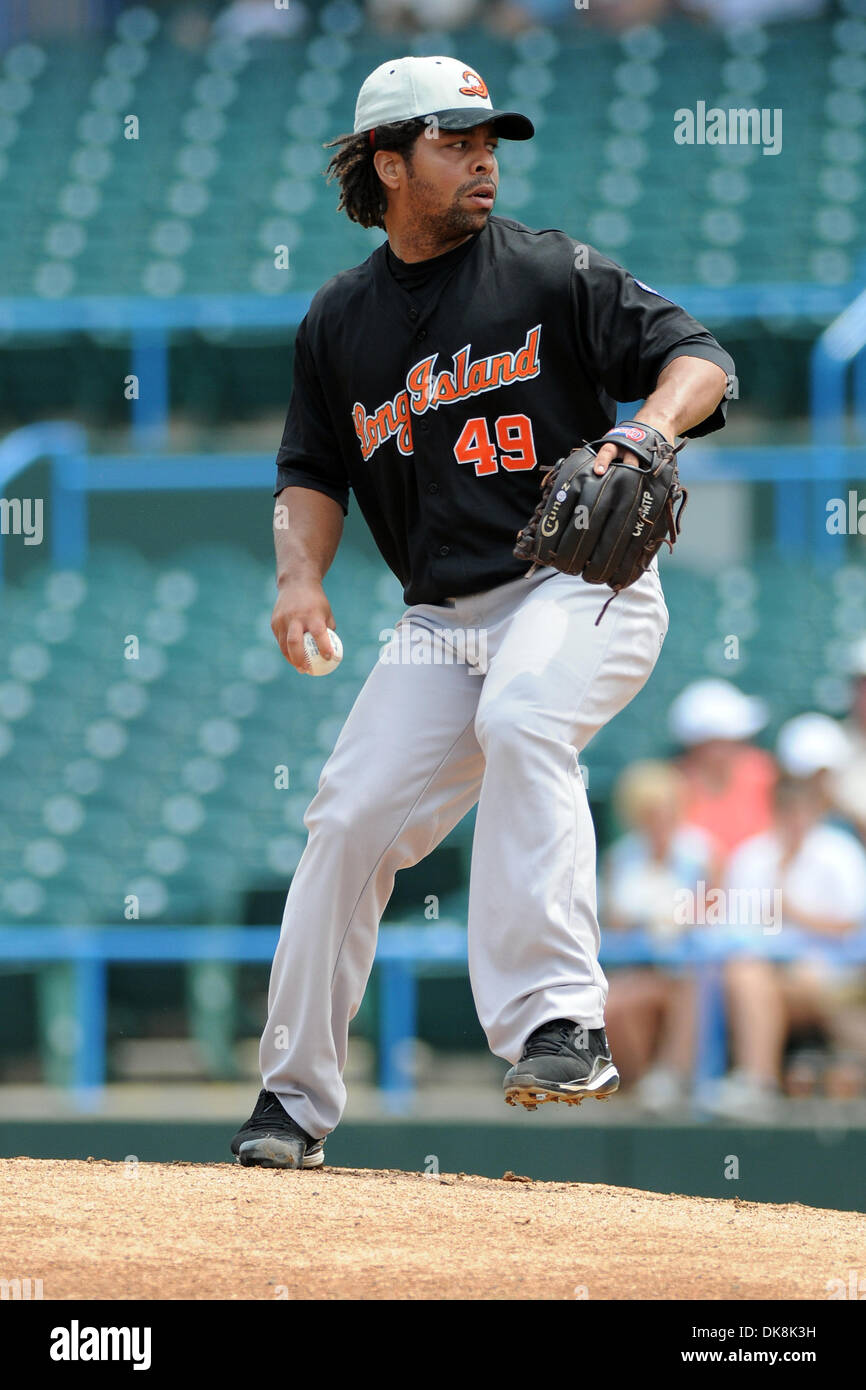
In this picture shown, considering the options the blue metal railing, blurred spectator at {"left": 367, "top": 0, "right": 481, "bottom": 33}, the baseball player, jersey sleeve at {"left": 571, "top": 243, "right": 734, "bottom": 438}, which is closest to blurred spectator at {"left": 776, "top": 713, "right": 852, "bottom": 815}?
the blue metal railing

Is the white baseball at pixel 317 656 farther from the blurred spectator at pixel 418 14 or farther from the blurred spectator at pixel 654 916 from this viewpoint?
the blurred spectator at pixel 418 14

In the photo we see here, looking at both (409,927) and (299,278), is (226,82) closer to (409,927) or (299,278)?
(299,278)

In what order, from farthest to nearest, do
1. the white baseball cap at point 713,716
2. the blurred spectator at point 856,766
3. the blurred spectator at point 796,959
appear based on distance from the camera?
1. the white baseball cap at point 713,716
2. the blurred spectator at point 856,766
3. the blurred spectator at point 796,959

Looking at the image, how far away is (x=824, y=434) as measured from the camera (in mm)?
6207

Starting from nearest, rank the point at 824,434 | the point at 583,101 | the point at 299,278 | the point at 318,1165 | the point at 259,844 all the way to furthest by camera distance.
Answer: the point at 318,1165 < the point at 259,844 < the point at 824,434 < the point at 299,278 < the point at 583,101

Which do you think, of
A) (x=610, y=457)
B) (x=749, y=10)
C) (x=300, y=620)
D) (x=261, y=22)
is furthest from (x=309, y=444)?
(x=261, y=22)

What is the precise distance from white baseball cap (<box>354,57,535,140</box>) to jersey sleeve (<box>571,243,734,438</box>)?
27 cm

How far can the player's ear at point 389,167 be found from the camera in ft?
9.43

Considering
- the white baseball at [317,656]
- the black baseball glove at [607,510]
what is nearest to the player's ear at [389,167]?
the black baseball glove at [607,510]

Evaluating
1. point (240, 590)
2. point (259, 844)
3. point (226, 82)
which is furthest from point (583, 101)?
point (259, 844)

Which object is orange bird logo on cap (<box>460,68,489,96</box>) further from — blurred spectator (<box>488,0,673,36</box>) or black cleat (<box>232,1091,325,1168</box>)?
blurred spectator (<box>488,0,673,36</box>)

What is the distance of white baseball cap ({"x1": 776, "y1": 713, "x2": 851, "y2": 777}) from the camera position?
5.05m

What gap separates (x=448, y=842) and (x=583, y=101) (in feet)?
13.5

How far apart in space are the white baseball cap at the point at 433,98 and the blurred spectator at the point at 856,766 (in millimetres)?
2657
